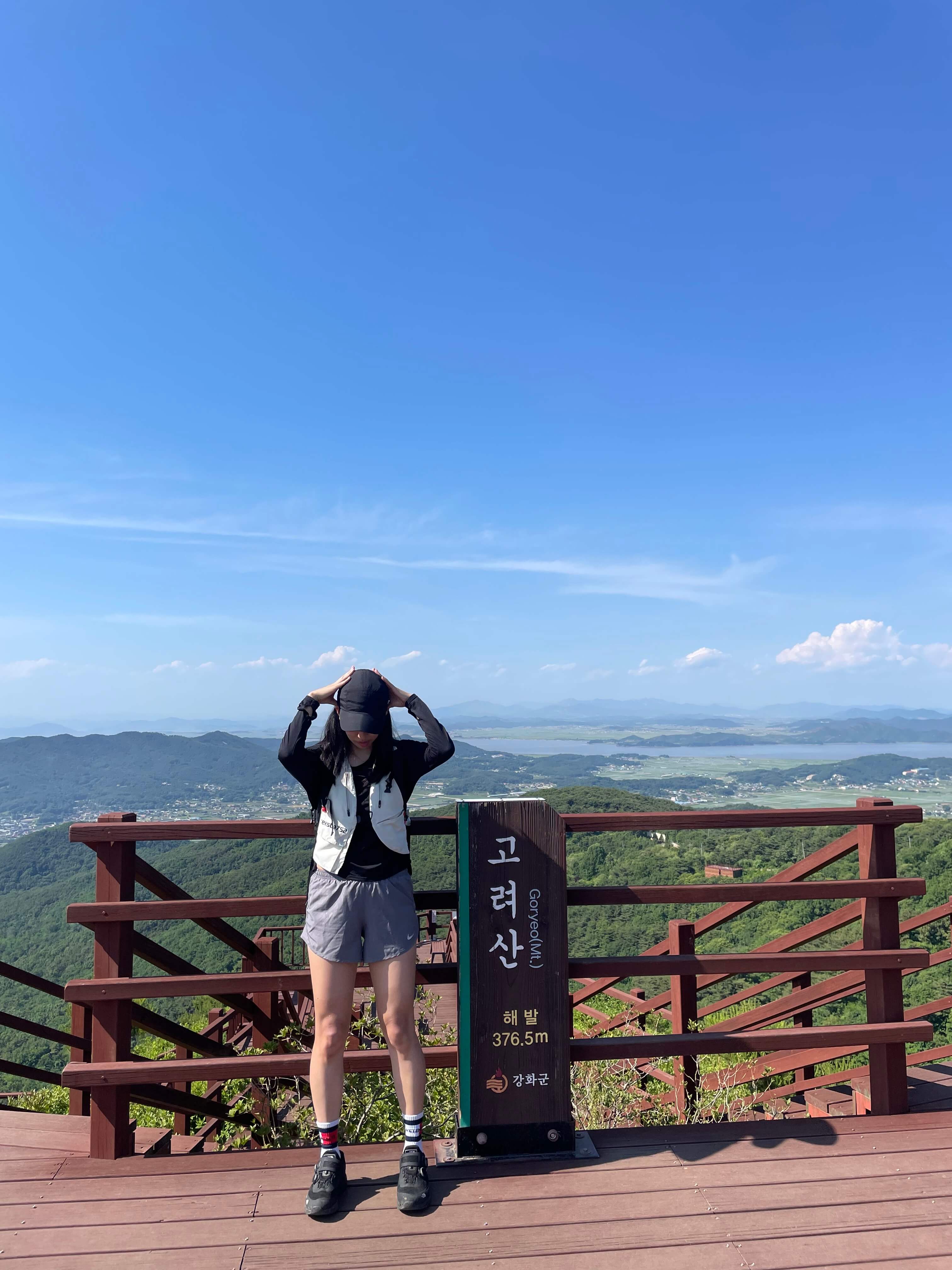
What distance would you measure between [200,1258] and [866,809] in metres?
2.87

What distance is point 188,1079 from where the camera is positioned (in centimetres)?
300

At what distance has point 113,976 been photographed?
3041mm

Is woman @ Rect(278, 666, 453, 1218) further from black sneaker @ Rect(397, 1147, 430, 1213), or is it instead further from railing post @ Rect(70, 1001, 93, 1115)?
railing post @ Rect(70, 1001, 93, 1115)

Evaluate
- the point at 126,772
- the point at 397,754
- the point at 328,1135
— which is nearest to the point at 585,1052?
the point at 328,1135

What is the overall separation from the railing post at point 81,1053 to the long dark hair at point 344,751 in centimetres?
277

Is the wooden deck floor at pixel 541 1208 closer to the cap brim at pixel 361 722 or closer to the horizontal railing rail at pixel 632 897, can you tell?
the horizontal railing rail at pixel 632 897

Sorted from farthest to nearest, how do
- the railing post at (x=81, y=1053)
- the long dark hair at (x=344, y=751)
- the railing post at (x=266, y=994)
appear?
the railing post at (x=81, y=1053) → the railing post at (x=266, y=994) → the long dark hair at (x=344, y=751)

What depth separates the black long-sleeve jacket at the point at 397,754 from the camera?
2.84 m

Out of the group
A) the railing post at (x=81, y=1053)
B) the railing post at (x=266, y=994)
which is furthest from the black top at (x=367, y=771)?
the railing post at (x=81, y=1053)

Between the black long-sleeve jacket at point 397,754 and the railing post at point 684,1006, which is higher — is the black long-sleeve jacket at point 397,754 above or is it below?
above

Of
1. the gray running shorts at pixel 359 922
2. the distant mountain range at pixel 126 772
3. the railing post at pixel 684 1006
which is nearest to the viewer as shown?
the gray running shorts at pixel 359 922

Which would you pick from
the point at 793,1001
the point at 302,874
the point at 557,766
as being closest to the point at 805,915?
the point at 302,874

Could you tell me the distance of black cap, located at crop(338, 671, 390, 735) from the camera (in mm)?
2793

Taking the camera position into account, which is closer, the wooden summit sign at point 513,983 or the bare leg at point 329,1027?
the bare leg at point 329,1027
